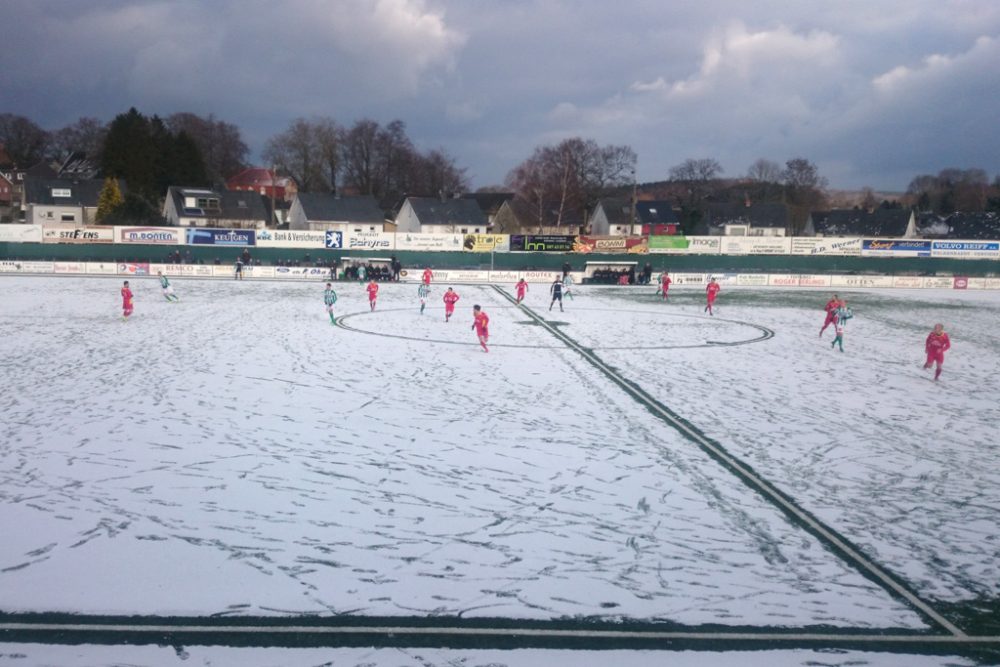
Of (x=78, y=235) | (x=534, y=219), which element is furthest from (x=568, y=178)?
(x=78, y=235)

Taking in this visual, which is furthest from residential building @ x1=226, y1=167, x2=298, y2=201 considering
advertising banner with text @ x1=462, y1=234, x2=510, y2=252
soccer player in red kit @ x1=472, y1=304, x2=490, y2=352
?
soccer player in red kit @ x1=472, y1=304, x2=490, y2=352

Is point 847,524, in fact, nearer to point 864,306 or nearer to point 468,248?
point 864,306

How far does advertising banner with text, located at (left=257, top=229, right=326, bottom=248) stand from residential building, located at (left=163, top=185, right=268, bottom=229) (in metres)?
18.5

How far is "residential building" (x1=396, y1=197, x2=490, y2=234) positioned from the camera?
7525 cm

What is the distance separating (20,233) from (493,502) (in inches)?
2090

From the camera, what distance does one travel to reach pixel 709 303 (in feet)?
106

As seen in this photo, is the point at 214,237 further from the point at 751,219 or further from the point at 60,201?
the point at 751,219

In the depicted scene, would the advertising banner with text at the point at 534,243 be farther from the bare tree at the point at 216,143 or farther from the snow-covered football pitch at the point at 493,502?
the bare tree at the point at 216,143

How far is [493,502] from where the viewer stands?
966cm

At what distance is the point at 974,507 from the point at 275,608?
9.07 meters

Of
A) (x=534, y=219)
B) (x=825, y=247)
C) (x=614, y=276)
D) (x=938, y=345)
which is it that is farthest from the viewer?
(x=534, y=219)

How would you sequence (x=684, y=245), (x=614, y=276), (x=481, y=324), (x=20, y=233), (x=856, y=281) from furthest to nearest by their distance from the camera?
(x=684, y=245)
(x=856, y=281)
(x=614, y=276)
(x=20, y=233)
(x=481, y=324)

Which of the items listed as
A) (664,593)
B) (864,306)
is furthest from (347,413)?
(864,306)

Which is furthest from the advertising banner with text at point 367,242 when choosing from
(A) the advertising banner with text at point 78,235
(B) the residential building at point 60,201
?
(B) the residential building at point 60,201
